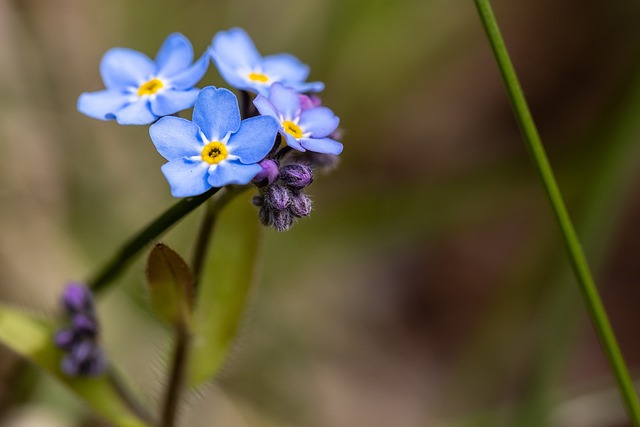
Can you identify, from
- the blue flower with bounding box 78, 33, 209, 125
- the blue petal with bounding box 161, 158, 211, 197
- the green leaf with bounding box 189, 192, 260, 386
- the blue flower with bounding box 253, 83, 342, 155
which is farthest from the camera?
the green leaf with bounding box 189, 192, 260, 386

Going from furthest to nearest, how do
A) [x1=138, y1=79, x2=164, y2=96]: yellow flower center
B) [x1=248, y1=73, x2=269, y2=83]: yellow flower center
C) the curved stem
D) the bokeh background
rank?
the bokeh background, the curved stem, [x1=248, y1=73, x2=269, y2=83]: yellow flower center, [x1=138, y1=79, x2=164, y2=96]: yellow flower center

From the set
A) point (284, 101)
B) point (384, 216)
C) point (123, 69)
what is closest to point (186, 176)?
point (284, 101)

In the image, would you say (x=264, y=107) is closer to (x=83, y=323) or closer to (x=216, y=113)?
(x=216, y=113)

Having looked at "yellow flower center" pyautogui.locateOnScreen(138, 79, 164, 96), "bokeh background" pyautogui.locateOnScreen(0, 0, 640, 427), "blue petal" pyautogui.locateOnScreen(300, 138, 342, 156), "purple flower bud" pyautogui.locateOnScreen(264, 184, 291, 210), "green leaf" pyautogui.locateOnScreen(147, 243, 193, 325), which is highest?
"yellow flower center" pyautogui.locateOnScreen(138, 79, 164, 96)

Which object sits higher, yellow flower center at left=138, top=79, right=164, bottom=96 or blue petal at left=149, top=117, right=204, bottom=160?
yellow flower center at left=138, top=79, right=164, bottom=96

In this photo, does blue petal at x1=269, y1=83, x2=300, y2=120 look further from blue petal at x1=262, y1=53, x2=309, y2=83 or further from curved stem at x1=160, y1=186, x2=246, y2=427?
curved stem at x1=160, y1=186, x2=246, y2=427

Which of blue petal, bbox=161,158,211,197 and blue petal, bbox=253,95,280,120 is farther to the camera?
blue petal, bbox=253,95,280,120

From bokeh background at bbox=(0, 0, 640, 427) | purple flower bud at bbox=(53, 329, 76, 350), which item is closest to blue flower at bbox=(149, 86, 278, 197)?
purple flower bud at bbox=(53, 329, 76, 350)
